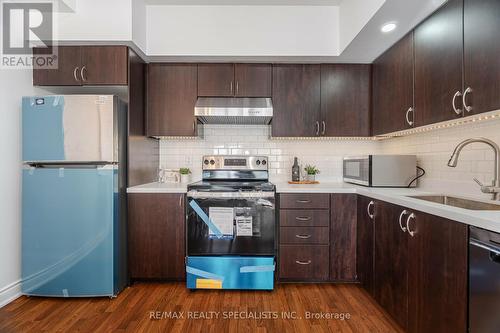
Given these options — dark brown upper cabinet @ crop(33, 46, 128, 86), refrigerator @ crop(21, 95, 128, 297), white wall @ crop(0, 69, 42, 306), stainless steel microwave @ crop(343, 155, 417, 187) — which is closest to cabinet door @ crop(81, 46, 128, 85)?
dark brown upper cabinet @ crop(33, 46, 128, 86)

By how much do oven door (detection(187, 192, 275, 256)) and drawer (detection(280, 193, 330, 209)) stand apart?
0.14m

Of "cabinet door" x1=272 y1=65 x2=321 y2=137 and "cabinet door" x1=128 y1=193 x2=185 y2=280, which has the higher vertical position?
"cabinet door" x1=272 y1=65 x2=321 y2=137

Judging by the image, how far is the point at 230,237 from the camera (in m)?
2.33

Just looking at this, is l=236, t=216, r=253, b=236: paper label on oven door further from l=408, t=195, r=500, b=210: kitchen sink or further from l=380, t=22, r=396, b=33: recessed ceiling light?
l=380, t=22, r=396, b=33: recessed ceiling light

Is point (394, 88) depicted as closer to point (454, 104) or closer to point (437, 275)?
point (454, 104)

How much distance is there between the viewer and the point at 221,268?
7.57 ft

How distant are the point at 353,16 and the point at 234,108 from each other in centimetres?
123

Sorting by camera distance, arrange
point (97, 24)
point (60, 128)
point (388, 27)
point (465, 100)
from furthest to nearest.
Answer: point (97, 24) < point (60, 128) < point (388, 27) < point (465, 100)

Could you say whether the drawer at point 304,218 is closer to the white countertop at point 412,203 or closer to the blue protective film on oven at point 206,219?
the white countertop at point 412,203

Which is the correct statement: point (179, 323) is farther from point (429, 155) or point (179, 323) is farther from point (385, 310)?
point (429, 155)

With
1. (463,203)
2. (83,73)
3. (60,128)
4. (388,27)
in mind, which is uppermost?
(388,27)

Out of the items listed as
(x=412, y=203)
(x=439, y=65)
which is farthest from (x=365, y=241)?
(x=439, y=65)

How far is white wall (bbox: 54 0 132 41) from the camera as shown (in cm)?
226

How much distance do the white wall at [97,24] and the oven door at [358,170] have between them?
2262 millimetres
